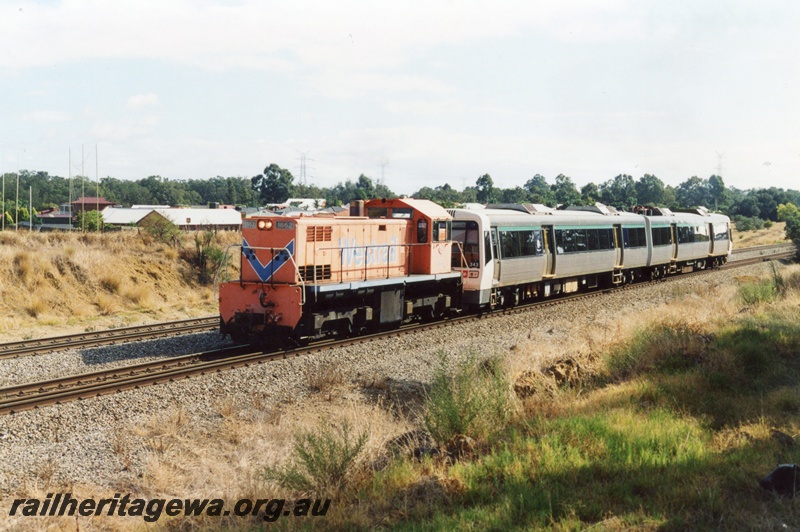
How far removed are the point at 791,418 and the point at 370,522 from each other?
5.94 metres

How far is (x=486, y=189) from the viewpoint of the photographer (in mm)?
83812

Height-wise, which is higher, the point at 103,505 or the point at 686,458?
the point at 686,458

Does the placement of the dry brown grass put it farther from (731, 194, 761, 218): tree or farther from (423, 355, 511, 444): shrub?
(423, 355, 511, 444): shrub

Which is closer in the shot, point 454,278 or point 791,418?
point 791,418

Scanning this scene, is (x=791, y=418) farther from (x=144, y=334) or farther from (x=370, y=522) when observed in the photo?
(x=144, y=334)

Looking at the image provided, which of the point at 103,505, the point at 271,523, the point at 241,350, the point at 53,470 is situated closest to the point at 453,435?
the point at 271,523

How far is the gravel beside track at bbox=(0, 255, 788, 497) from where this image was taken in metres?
8.23

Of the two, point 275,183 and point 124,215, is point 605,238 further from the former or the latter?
point 275,183

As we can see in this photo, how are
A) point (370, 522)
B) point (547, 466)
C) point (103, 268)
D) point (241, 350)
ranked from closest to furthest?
point (370, 522) → point (547, 466) → point (241, 350) → point (103, 268)

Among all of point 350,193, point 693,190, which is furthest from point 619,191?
point 693,190

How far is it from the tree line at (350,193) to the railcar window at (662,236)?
45.2 meters

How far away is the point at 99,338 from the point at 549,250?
13.5m

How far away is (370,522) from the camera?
20.2 ft

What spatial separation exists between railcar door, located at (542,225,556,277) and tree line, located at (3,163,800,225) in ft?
178
